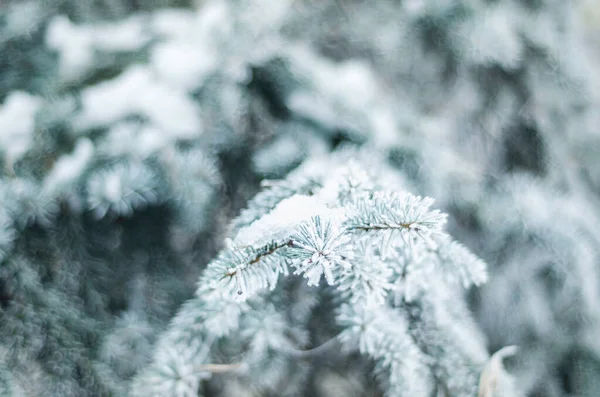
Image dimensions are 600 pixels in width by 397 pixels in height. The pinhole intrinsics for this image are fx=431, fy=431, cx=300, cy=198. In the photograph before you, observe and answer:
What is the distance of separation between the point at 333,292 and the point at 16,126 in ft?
1.60

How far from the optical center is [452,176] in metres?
0.75

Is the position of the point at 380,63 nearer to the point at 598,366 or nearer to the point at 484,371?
the point at 484,371

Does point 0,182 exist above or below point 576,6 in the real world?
below

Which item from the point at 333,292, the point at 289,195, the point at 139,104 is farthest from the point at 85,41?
the point at 333,292

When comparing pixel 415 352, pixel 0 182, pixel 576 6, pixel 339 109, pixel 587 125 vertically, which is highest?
pixel 576 6

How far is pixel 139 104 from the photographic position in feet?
2.08

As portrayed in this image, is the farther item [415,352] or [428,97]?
[428,97]

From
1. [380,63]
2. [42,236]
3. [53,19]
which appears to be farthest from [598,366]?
[53,19]

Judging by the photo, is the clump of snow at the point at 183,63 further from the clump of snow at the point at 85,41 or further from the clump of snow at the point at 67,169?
the clump of snow at the point at 67,169

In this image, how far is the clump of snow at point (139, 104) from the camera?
2.05ft

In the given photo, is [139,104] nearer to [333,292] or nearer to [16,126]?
[16,126]

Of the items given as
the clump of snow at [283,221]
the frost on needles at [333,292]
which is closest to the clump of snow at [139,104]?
the frost on needles at [333,292]

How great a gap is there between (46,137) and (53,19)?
0.78 ft

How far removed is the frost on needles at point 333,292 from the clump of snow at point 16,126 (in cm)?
32
